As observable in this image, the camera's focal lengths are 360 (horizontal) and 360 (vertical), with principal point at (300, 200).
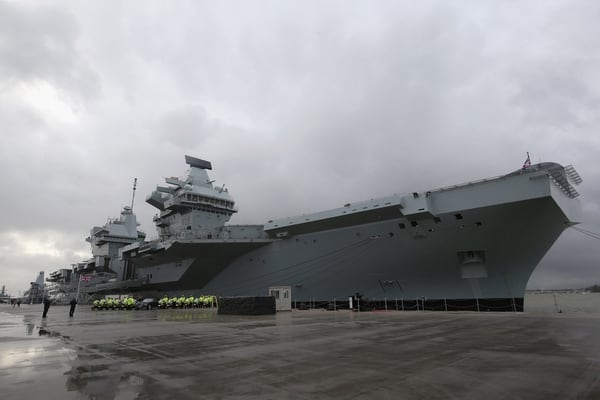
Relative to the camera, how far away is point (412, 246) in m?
21.1

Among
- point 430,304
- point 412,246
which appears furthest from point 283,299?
point 430,304

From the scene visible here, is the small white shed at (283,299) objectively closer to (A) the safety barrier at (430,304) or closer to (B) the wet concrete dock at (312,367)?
(A) the safety barrier at (430,304)

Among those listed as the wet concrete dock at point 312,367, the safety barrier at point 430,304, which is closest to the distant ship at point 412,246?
the safety barrier at point 430,304

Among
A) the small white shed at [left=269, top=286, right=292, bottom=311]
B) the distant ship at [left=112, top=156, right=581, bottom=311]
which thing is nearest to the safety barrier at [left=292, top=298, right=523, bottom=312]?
the distant ship at [left=112, top=156, right=581, bottom=311]

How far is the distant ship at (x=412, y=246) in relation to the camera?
58.7ft

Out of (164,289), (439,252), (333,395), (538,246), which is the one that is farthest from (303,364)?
(164,289)

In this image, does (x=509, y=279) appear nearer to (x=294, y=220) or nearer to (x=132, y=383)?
(x=294, y=220)

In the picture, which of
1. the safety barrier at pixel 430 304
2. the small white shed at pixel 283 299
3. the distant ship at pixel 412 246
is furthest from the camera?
the small white shed at pixel 283 299

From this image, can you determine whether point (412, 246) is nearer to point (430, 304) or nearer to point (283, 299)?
point (430, 304)

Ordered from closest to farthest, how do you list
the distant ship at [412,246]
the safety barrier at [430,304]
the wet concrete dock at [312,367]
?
1. the wet concrete dock at [312,367]
2. the distant ship at [412,246]
3. the safety barrier at [430,304]

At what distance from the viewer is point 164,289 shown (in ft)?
122

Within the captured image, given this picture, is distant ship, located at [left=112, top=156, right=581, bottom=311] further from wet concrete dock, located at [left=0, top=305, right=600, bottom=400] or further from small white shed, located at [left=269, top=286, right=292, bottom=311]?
wet concrete dock, located at [left=0, top=305, right=600, bottom=400]

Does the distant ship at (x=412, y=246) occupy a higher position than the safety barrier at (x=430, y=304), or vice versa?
the distant ship at (x=412, y=246)

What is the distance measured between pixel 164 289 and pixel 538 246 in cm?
3294
